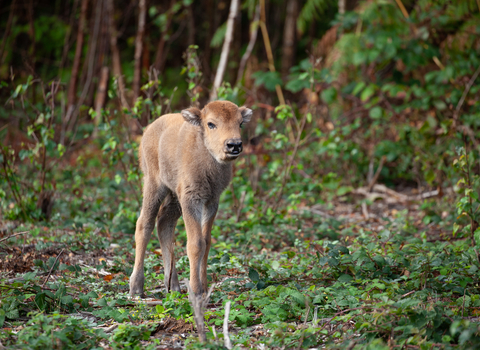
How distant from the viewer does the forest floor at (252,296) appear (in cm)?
415

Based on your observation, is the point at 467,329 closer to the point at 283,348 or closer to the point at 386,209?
the point at 283,348

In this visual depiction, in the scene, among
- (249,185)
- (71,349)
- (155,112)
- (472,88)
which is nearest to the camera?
(71,349)

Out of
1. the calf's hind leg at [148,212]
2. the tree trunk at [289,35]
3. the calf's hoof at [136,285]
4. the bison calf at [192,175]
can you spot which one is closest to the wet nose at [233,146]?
the bison calf at [192,175]

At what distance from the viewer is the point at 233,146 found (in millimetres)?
5227

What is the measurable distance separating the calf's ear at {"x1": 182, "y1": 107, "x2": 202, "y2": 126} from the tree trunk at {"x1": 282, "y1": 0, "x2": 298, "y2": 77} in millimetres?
9993

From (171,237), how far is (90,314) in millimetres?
1396

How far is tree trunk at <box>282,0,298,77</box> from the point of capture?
14914 mm

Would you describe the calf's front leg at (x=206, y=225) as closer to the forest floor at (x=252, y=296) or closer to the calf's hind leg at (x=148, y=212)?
the forest floor at (x=252, y=296)

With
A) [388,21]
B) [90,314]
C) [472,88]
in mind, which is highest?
[388,21]

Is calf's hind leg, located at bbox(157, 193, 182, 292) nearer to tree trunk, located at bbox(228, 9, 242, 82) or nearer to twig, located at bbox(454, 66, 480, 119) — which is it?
twig, located at bbox(454, 66, 480, 119)

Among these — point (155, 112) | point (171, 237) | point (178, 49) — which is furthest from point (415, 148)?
point (178, 49)

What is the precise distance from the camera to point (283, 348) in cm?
386

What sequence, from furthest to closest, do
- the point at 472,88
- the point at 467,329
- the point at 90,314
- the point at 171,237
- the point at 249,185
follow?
1. the point at 472,88
2. the point at 249,185
3. the point at 171,237
4. the point at 90,314
5. the point at 467,329

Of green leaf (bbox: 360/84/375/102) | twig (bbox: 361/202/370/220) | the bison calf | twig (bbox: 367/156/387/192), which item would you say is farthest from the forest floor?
green leaf (bbox: 360/84/375/102)
